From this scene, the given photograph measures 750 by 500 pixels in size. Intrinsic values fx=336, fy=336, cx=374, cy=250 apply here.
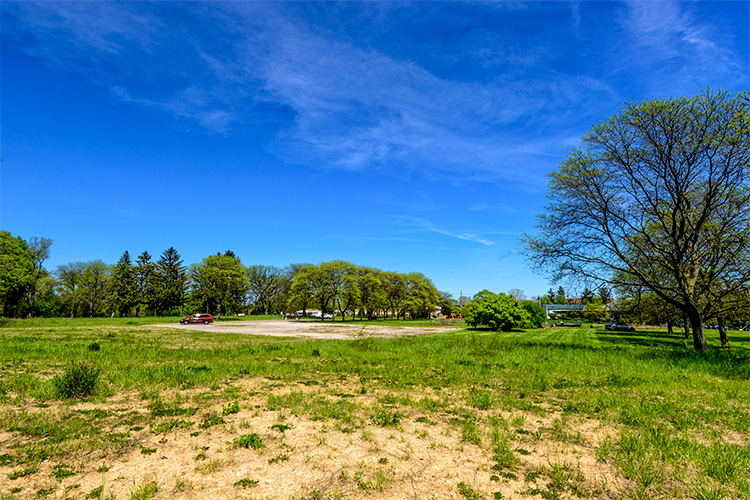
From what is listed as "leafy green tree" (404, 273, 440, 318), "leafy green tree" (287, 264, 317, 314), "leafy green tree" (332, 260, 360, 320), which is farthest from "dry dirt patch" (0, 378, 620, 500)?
"leafy green tree" (404, 273, 440, 318)

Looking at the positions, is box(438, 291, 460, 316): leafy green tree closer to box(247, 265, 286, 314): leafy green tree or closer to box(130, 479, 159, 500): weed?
box(247, 265, 286, 314): leafy green tree

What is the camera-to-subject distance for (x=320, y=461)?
16.9ft

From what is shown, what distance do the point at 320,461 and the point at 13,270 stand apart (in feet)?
260

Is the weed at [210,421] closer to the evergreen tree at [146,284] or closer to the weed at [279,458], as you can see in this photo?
the weed at [279,458]

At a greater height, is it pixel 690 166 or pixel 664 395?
pixel 690 166

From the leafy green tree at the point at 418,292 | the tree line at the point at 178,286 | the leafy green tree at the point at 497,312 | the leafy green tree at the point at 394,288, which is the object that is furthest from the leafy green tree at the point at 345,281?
the leafy green tree at the point at 497,312

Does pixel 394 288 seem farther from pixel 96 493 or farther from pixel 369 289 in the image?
pixel 96 493

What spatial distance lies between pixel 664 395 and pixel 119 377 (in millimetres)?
15835

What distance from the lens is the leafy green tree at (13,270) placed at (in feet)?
180

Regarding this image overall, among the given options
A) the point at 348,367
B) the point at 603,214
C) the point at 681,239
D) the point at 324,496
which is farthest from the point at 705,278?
the point at 324,496

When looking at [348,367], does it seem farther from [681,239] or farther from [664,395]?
[681,239]

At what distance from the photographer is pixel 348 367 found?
13273 millimetres

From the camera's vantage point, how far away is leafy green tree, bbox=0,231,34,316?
180 ft

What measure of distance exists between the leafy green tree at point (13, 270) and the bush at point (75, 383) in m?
63.2
